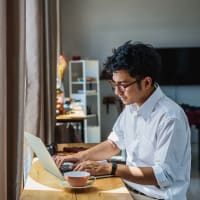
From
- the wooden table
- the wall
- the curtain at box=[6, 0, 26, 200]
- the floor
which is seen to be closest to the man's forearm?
the wooden table

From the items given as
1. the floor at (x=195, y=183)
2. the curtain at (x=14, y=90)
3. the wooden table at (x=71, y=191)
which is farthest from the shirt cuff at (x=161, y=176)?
the floor at (x=195, y=183)

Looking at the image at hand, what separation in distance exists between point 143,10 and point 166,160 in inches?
218

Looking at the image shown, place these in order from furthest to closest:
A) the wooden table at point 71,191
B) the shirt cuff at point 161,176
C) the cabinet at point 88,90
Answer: the cabinet at point 88,90 < the shirt cuff at point 161,176 < the wooden table at point 71,191

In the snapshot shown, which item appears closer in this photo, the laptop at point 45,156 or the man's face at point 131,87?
the laptop at point 45,156

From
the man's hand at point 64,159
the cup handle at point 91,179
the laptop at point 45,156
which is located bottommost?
the cup handle at point 91,179

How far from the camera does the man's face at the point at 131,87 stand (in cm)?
180

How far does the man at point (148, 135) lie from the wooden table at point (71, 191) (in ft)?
0.34

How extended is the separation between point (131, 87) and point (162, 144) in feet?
0.96

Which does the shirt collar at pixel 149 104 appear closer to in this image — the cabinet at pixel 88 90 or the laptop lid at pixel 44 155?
→ the laptop lid at pixel 44 155

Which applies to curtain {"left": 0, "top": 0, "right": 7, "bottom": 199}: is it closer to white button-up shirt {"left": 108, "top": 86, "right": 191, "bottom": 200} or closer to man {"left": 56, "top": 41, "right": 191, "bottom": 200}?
man {"left": 56, "top": 41, "right": 191, "bottom": 200}

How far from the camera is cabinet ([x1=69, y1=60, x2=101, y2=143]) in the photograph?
6598 mm

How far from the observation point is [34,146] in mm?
1653

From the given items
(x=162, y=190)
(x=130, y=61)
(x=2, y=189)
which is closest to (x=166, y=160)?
(x=162, y=190)

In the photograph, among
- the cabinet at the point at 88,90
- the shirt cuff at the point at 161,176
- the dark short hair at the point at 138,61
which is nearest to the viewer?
the shirt cuff at the point at 161,176
